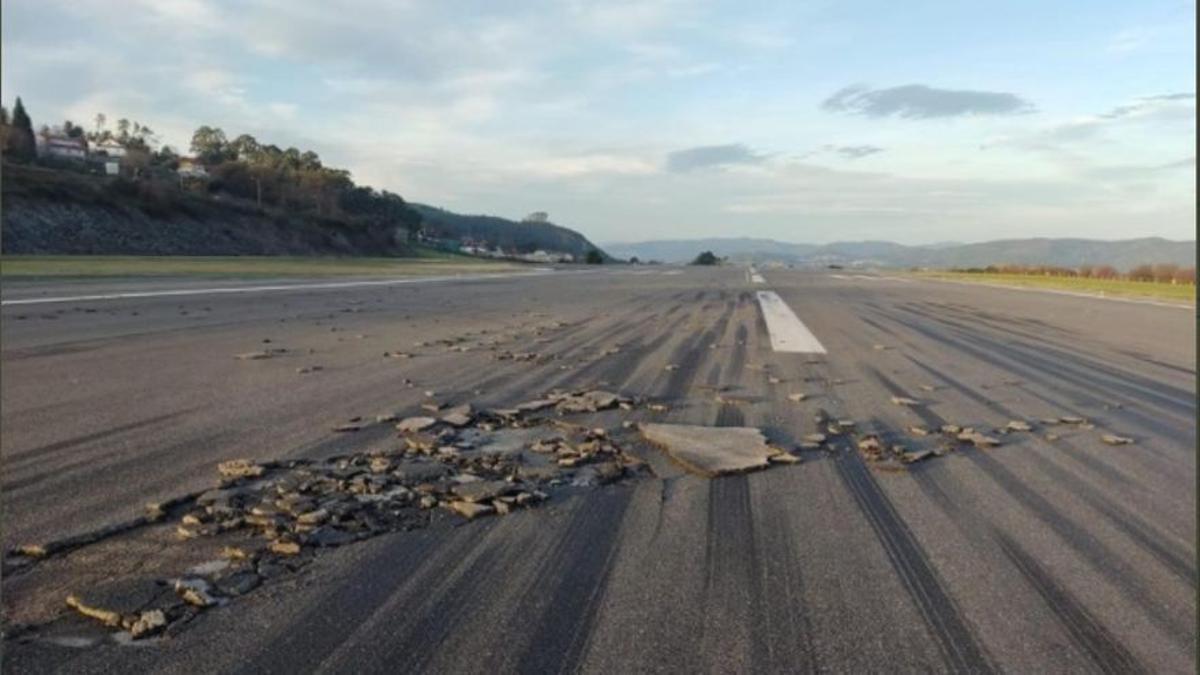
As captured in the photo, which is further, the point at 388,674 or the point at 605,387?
the point at 605,387

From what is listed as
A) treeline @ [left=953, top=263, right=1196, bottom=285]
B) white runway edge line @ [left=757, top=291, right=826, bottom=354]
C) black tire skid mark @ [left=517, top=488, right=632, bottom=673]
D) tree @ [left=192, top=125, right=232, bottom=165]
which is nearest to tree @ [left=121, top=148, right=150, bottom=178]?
tree @ [left=192, top=125, right=232, bottom=165]

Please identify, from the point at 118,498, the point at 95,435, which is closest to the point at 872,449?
the point at 118,498

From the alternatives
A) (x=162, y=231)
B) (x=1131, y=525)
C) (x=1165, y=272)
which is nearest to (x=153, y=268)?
(x=162, y=231)

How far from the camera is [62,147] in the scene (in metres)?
88.6

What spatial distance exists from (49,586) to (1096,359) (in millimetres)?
9745

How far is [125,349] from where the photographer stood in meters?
7.72

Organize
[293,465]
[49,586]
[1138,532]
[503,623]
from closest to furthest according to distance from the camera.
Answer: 1. [503,623]
2. [49,586]
3. [1138,532]
4. [293,465]

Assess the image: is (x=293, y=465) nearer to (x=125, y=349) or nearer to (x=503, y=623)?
(x=503, y=623)

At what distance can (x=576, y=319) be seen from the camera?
493 inches

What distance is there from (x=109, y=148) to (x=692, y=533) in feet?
366

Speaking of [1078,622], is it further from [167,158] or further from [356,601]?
[167,158]

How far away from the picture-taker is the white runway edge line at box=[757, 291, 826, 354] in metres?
9.00

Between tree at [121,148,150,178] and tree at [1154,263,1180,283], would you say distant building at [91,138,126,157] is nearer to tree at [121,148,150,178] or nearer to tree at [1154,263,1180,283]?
tree at [121,148,150,178]

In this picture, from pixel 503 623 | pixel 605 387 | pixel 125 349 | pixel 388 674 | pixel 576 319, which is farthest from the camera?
pixel 576 319
